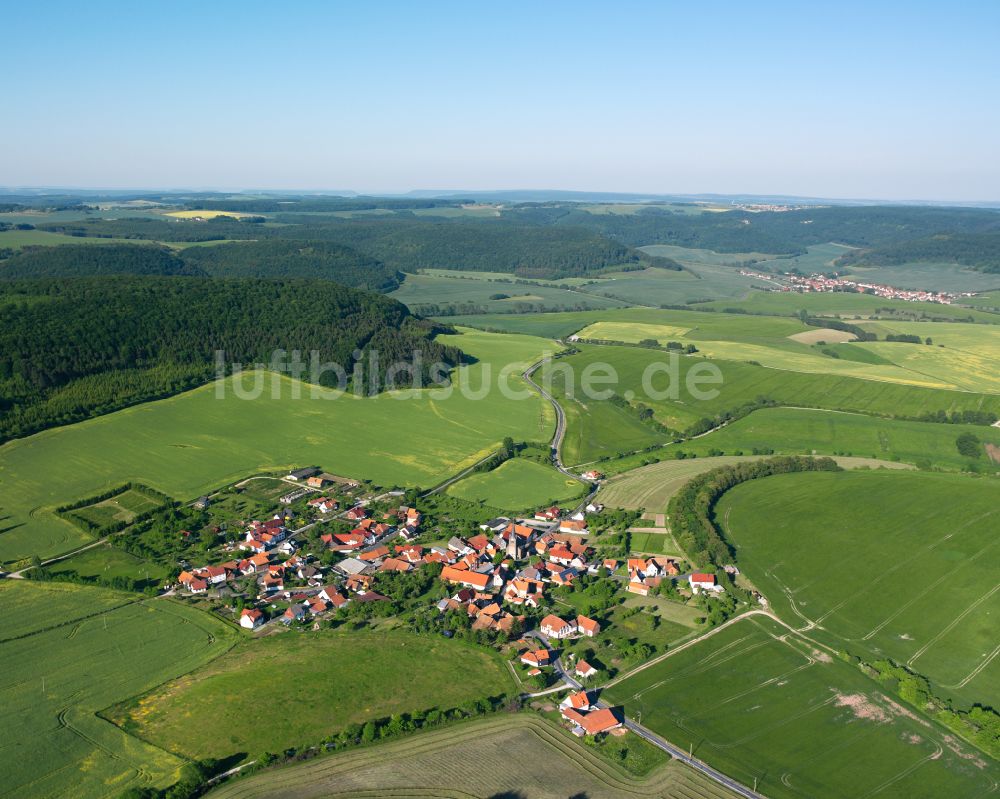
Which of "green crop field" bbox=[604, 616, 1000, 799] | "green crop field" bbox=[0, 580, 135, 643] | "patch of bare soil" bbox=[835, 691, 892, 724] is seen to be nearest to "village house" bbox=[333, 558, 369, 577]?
"green crop field" bbox=[0, 580, 135, 643]

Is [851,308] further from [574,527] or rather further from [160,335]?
[160,335]

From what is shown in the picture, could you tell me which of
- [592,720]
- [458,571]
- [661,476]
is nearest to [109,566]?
[458,571]

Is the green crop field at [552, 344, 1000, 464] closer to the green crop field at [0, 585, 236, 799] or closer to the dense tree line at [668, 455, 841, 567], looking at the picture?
the dense tree line at [668, 455, 841, 567]

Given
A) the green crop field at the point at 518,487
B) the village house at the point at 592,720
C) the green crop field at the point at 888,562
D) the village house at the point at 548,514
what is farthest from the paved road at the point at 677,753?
the green crop field at the point at 518,487

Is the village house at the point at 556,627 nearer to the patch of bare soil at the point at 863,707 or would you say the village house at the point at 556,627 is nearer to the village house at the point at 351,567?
the village house at the point at 351,567

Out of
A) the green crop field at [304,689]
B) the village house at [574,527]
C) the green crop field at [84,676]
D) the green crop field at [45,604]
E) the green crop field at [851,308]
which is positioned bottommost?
the green crop field at [304,689]

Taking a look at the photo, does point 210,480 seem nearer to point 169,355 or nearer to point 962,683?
point 169,355
